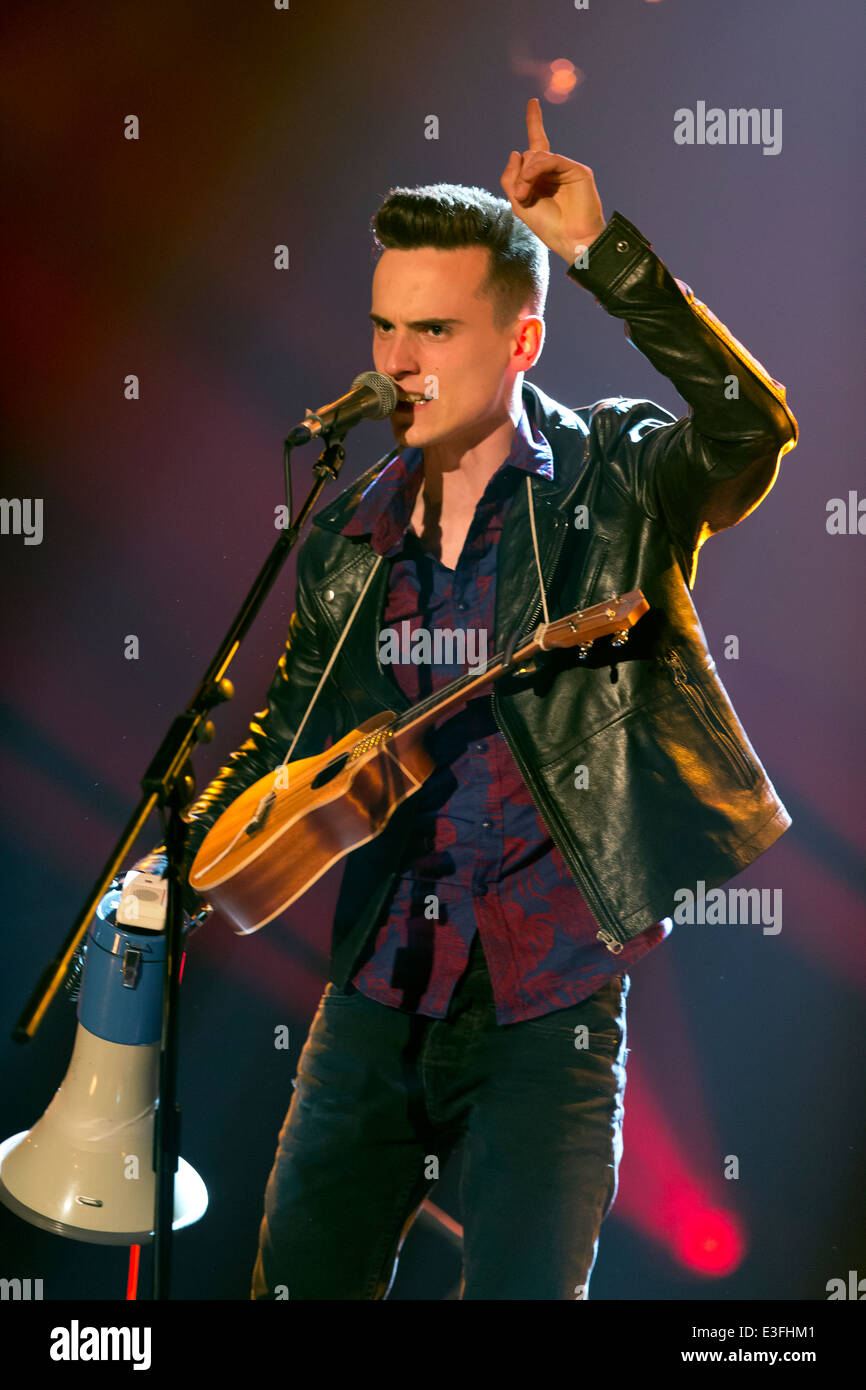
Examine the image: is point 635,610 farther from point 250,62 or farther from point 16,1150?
point 250,62

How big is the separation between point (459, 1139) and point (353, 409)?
51.9 inches

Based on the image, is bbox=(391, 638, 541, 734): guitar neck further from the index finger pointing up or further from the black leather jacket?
the index finger pointing up

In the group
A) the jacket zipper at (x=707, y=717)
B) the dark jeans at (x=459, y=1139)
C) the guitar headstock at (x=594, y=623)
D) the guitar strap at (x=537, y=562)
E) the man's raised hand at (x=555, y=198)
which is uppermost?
the man's raised hand at (x=555, y=198)

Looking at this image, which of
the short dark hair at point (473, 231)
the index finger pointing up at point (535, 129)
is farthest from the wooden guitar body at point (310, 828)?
the index finger pointing up at point (535, 129)

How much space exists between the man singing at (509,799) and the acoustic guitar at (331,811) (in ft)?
0.24

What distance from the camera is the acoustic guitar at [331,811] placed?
85.1 inches

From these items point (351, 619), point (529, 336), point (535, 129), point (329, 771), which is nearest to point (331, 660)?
point (351, 619)

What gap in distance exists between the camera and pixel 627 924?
82.4 inches

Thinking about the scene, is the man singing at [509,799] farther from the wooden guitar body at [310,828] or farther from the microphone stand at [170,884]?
the microphone stand at [170,884]

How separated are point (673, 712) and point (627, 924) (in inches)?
14.7

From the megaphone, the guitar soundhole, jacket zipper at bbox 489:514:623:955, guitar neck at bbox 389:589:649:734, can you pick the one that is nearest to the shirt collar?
jacket zipper at bbox 489:514:623:955

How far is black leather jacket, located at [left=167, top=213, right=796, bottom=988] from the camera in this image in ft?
6.85

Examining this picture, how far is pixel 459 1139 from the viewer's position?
2.33 m
